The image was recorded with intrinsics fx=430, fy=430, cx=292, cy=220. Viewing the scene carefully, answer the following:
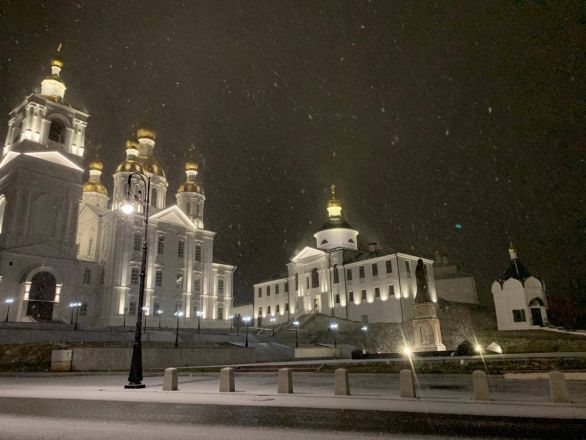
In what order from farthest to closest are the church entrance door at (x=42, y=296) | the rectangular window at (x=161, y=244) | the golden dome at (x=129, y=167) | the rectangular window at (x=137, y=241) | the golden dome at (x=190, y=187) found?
the golden dome at (x=190, y=187) → the rectangular window at (x=161, y=244) → the golden dome at (x=129, y=167) → the rectangular window at (x=137, y=241) → the church entrance door at (x=42, y=296)

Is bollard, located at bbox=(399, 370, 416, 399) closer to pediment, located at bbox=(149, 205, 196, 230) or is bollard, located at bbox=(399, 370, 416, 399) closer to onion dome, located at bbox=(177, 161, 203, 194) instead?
pediment, located at bbox=(149, 205, 196, 230)

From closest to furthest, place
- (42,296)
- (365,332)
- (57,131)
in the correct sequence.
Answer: (42,296) → (57,131) → (365,332)

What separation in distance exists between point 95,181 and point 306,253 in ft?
107

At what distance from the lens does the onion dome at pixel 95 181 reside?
200ft

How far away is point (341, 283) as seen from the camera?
6081 centimetres

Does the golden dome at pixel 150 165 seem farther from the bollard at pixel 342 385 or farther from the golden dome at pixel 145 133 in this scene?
the bollard at pixel 342 385

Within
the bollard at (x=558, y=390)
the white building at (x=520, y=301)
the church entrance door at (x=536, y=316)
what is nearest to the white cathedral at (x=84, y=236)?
the white building at (x=520, y=301)

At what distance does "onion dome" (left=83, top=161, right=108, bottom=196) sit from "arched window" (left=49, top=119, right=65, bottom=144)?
1423 centimetres

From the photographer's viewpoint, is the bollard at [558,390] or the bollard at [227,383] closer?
the bollard at [558,390]

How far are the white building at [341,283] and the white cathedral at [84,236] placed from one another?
10.2m

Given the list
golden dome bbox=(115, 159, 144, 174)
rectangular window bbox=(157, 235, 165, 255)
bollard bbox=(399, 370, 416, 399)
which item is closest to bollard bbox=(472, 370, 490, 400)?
bollard bbox=(399, 370, 416, 399)

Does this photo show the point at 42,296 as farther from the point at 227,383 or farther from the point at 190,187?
the point at 227,383

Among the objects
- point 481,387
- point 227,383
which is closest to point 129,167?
point 227,383

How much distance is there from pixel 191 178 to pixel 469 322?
44073mm
